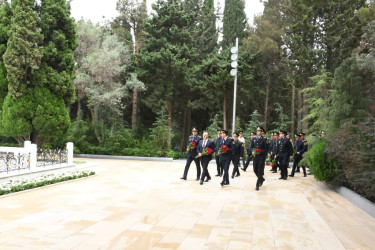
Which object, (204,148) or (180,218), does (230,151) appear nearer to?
(204,148)

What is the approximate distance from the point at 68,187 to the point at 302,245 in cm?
757

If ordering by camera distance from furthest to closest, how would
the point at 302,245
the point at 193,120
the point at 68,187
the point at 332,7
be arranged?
1. the point at 193,120
2. the point at 332,7
3. the point at 68,187
4. the point at 302,245

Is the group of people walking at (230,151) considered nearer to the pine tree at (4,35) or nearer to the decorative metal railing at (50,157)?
the decorative metal railing at (50,157)

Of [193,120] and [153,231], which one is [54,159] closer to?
[153,231]

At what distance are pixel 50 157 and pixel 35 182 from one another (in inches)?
145

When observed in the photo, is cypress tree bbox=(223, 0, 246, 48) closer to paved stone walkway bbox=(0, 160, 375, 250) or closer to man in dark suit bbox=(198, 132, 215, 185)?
man in dark suit bbox=(198, 132, 215, 185)

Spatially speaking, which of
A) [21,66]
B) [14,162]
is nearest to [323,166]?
[14,162]

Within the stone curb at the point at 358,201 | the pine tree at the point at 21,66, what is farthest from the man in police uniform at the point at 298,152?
the pine tree at the point at 21,66

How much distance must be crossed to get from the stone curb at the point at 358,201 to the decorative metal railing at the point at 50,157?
10.9 metres

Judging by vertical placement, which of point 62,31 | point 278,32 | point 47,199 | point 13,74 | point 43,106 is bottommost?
point 47,199

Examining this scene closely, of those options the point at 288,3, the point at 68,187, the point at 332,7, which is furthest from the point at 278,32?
the point at 68,187

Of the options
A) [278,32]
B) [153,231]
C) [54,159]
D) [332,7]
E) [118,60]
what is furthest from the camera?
[278,32]

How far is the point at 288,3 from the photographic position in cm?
2617

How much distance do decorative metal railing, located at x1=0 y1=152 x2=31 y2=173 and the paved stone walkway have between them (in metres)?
2.00
